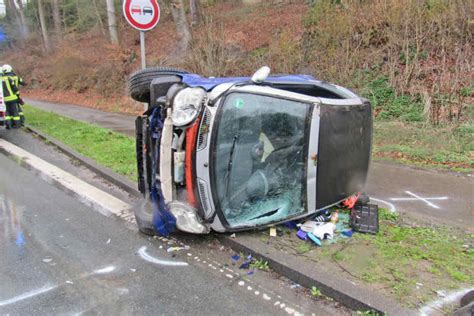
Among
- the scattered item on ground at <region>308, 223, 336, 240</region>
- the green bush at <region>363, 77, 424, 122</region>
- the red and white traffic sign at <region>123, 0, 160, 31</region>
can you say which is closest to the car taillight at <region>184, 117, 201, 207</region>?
the scattered item on ground at <region>308, 223, 336, 240</region>

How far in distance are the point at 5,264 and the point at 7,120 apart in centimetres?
676

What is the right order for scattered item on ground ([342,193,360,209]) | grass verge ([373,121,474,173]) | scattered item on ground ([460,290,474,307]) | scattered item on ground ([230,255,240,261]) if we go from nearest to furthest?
scattered item on ground ([460,290,474,307])
scattered item on ground ([230,255,240,261])
scattered item on ground ([342,193,360,209])
grass verge ([373,121,474,173])

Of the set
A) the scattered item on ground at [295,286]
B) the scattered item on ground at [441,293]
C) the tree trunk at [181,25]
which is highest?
the tree trunk at [181,25]

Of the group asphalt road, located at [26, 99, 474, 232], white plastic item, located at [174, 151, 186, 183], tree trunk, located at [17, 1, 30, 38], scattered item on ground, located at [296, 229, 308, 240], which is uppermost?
tree trunk, located at [17, 1, 30, 38]

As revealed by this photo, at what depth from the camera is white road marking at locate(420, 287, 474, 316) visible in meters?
2.45

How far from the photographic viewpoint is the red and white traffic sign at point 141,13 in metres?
5.58

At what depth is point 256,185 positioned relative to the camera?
3.30 m

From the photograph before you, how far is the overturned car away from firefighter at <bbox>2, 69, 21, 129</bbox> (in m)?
6.88

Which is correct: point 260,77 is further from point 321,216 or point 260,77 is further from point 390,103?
point 390,103

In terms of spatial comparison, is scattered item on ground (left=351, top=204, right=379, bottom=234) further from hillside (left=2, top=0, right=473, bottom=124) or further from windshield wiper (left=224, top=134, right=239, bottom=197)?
hillside (left=2, top=0, right=473, bottom=124)

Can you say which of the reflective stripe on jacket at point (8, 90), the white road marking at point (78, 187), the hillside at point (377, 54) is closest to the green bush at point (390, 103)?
the hillside at point (377, 54)

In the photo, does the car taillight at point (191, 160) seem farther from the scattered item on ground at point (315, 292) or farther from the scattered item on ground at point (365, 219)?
the scattered item on ground at point (365, 219)

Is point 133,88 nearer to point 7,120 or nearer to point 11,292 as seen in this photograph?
point 11,292

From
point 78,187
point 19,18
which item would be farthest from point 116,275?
point 19,18
